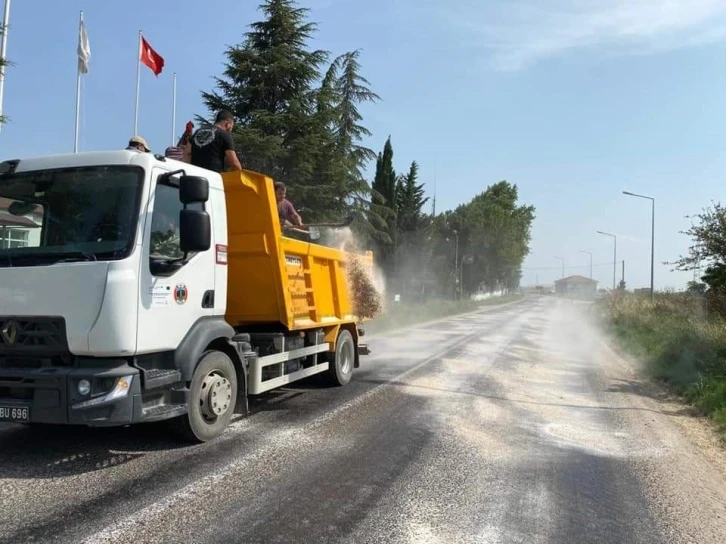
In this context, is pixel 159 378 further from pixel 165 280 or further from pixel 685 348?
pixel 685 348

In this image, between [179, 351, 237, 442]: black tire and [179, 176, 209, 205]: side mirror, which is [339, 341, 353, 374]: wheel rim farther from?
[179, 176, 209, 205]: side mirror

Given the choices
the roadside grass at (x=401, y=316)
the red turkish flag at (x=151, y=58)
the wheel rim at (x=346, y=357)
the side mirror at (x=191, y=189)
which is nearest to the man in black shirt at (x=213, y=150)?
the side mirror at (x=191, y=189)

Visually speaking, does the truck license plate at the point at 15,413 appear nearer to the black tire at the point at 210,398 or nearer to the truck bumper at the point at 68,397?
the truck bumper at the point at 68,397

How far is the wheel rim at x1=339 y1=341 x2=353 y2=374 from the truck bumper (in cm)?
475

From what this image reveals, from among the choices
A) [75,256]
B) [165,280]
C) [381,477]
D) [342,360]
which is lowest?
[381,477]

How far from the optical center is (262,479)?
15.6ft

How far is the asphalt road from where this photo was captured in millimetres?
3881

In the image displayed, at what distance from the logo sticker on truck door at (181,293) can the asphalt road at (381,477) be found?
138 cm

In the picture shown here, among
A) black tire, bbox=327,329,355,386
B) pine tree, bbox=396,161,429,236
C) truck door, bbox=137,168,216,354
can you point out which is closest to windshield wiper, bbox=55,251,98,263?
truck door, bbox=137,168,216,354

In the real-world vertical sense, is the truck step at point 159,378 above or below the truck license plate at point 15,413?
above

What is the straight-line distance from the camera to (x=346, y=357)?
9352mm

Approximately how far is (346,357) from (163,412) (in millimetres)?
4655

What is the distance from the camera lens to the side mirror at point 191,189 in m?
5.02

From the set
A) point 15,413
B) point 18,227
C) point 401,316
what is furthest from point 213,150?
point 401,316
